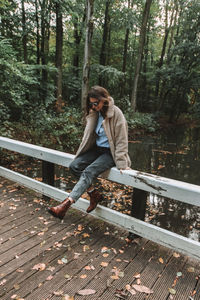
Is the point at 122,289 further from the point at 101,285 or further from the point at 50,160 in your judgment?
the point at 50,160

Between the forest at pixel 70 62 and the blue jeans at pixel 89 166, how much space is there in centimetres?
454

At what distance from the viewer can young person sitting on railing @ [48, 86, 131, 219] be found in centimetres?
272

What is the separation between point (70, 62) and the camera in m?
21.9

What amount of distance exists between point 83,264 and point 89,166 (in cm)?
119

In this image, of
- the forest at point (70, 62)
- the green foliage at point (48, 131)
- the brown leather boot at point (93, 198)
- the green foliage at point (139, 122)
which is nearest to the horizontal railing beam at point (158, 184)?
the brown leather boot at point (93, 198)

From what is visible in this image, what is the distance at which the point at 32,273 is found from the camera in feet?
7.52

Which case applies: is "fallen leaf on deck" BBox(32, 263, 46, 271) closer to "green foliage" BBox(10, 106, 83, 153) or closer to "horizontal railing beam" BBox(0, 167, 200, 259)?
"horizontal railing beam" BBox(0, 167, 200, 259)

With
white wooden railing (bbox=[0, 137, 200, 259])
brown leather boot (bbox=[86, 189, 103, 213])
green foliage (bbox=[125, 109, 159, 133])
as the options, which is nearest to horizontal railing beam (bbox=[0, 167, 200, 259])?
white wooden railing (bbox=[0, 137, 200, 259])

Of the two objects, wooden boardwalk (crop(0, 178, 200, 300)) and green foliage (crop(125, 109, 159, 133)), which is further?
green foliage (crop(125, 109, 159, 133))

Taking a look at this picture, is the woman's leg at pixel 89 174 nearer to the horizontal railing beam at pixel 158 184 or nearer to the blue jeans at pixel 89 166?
the blue jeans at pixel 89 166

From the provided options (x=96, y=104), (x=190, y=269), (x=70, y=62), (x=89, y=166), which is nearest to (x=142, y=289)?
(x=190, y=269)

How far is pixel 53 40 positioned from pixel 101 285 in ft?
76.3

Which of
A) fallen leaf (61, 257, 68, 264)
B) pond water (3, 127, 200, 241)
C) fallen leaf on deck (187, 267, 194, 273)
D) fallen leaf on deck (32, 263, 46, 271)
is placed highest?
fallen leaf on deck (187, 267, 194, 273)

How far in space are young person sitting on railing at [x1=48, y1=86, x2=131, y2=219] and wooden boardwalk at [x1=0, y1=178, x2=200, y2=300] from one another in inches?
18.6
